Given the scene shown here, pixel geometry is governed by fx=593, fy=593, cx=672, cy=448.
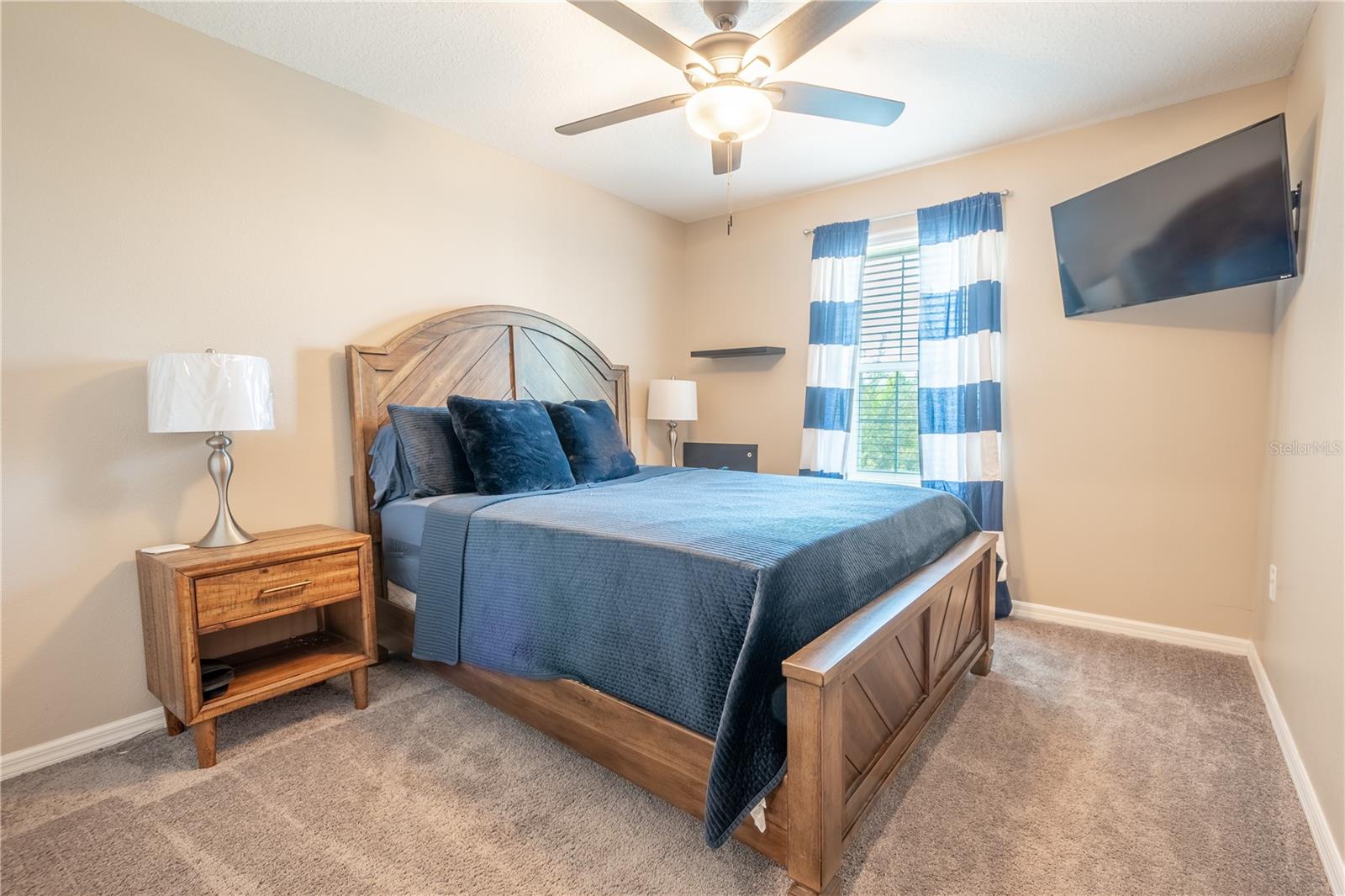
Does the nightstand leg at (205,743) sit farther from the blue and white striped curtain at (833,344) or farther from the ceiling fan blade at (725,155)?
the blue and white striped curtain at (833,344)

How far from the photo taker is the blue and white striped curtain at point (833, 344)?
150 inches

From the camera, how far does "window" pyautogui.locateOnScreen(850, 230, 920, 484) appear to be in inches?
146

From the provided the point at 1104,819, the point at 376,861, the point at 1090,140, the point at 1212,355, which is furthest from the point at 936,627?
the point at 1090,140

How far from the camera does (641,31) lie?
5.90 feet

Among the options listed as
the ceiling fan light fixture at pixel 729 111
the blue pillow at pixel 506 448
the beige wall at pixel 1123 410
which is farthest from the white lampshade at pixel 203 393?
the beige wall at pixel 1123 410

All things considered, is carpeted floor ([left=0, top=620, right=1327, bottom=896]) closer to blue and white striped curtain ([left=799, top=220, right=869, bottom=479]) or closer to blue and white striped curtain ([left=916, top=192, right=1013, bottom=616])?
blue and white striped curtain ([left=916, top=192, right=1013, bottom=616])

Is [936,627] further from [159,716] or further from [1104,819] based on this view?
[159,716]

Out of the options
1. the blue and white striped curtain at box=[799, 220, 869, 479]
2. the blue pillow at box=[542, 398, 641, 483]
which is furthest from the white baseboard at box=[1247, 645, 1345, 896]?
the blue pillow at box=[542, 398, 641, 483]

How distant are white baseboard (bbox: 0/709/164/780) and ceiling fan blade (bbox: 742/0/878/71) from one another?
10.4ft

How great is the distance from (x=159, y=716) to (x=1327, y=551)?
380cm

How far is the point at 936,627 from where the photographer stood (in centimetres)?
198

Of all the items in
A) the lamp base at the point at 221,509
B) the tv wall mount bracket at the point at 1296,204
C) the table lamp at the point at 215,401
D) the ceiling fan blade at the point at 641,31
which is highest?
the ceiling fan blade at the point at 641,31

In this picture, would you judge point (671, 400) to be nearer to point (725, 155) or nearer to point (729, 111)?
point (725, 155)

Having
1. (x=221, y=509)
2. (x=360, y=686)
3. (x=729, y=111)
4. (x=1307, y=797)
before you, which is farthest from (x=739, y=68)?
(x=1307, y=797)
